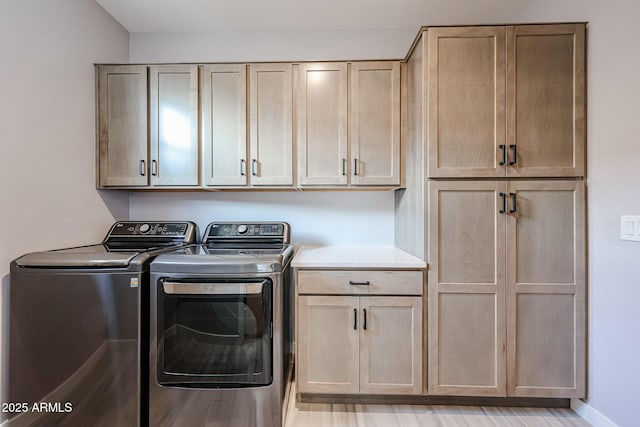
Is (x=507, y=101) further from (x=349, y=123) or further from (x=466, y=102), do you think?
(x=349, y=123)

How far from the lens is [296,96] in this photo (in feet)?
6.62

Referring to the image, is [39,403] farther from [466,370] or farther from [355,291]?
[466,370]

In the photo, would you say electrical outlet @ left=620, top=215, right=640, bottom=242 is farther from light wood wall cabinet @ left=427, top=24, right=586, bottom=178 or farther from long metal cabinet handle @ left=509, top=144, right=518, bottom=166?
long metal cabinet handle @ left=509, top=144, right=518, bottom=166

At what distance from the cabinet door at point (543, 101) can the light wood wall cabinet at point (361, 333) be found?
94 centimetres

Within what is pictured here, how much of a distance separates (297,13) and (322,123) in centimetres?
86

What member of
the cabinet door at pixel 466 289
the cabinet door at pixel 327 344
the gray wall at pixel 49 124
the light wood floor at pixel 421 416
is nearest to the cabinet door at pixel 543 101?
the cabinet door at pixel 466 289

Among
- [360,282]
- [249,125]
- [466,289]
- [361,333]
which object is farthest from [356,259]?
[249,125]

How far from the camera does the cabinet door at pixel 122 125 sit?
2031mm

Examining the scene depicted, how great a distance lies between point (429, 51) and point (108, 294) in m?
2.18

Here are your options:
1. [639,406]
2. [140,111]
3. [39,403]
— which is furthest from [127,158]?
[639,406]

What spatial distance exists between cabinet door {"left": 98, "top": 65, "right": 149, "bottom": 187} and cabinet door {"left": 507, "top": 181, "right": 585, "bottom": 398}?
243 cm

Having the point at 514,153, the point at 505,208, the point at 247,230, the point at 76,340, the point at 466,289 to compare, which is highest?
the point at 514,153

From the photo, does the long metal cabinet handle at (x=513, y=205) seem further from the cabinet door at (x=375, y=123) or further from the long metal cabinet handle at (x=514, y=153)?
the cabinet door at (x=375, y=123)

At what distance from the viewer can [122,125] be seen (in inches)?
80.4
